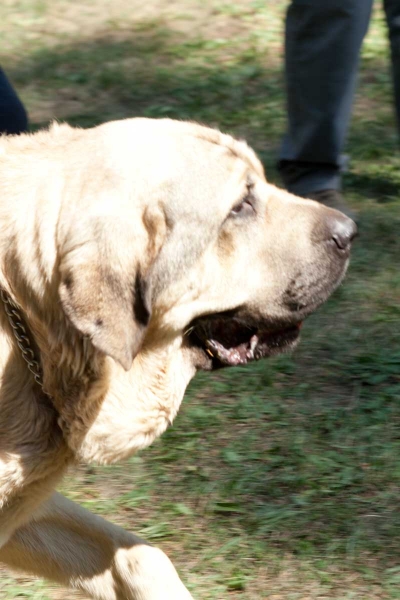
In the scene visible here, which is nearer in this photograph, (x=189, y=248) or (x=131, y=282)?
(x=131, y=282)

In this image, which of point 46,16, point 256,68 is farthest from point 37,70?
point 256,68

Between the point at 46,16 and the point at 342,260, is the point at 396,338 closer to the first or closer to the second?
the point at 342,260

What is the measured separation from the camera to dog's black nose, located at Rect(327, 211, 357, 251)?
10.3 ft

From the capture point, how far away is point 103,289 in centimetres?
262

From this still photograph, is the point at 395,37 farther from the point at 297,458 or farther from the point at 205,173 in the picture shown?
the point at 205,173

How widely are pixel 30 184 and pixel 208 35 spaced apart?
5.93 m

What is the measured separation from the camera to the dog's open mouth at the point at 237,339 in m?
3.10

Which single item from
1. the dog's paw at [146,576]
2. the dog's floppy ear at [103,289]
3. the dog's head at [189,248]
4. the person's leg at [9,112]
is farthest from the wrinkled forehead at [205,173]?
the person's leg at [9,112]

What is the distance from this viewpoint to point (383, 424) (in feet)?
13.6

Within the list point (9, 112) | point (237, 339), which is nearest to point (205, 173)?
point (237, 339)

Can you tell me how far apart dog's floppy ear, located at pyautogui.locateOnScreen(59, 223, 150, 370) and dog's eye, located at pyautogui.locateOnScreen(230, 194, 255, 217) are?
42 centimetres

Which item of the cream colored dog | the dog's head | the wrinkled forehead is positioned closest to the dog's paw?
the cream colored dog

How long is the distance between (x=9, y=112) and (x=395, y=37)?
257 centimetres

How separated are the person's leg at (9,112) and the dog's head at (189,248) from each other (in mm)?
1596
